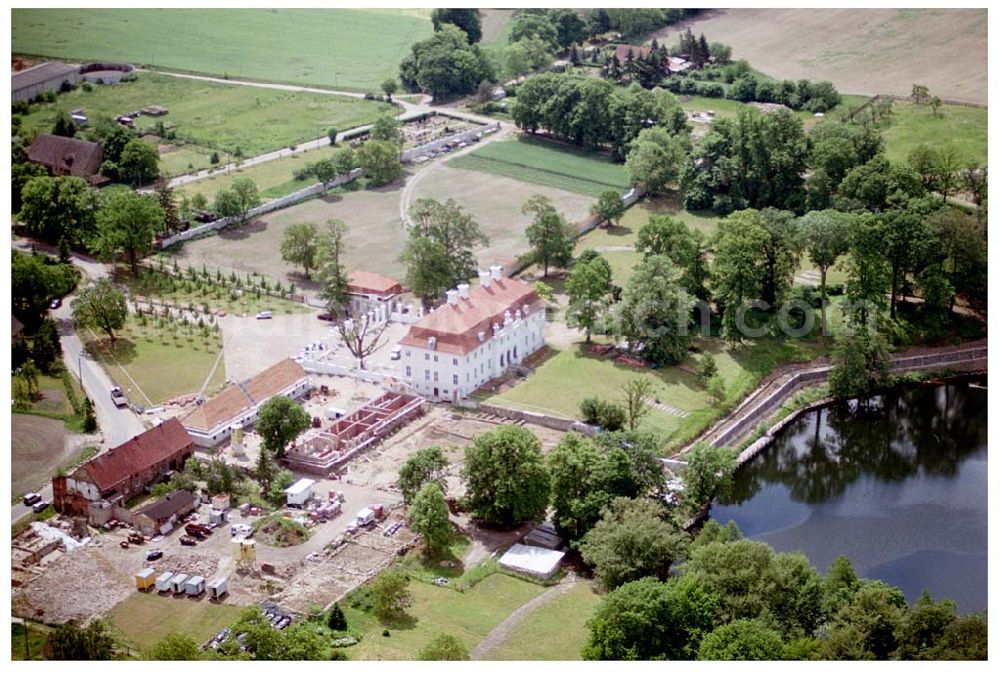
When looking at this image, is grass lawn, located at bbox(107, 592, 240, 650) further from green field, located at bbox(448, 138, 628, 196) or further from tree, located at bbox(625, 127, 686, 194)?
tree, located at bbox(625, 127, 686, 194)

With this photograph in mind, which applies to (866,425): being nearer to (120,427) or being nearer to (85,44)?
(120,427)

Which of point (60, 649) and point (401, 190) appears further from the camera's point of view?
point (401, 190)

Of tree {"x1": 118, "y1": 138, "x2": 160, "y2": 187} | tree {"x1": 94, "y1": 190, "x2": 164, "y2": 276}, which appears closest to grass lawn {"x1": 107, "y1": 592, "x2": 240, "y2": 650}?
tree {"x1": 94, "y1": 190, "x2": 164, "y2": 276}

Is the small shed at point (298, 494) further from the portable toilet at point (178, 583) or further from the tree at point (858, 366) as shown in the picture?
the tree at point (858, 366)

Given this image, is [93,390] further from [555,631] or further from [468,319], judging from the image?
[555,631]

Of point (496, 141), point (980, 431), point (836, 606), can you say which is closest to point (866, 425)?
point (980, 431)

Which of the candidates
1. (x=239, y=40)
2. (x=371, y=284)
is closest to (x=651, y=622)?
(x=371, y=284)
